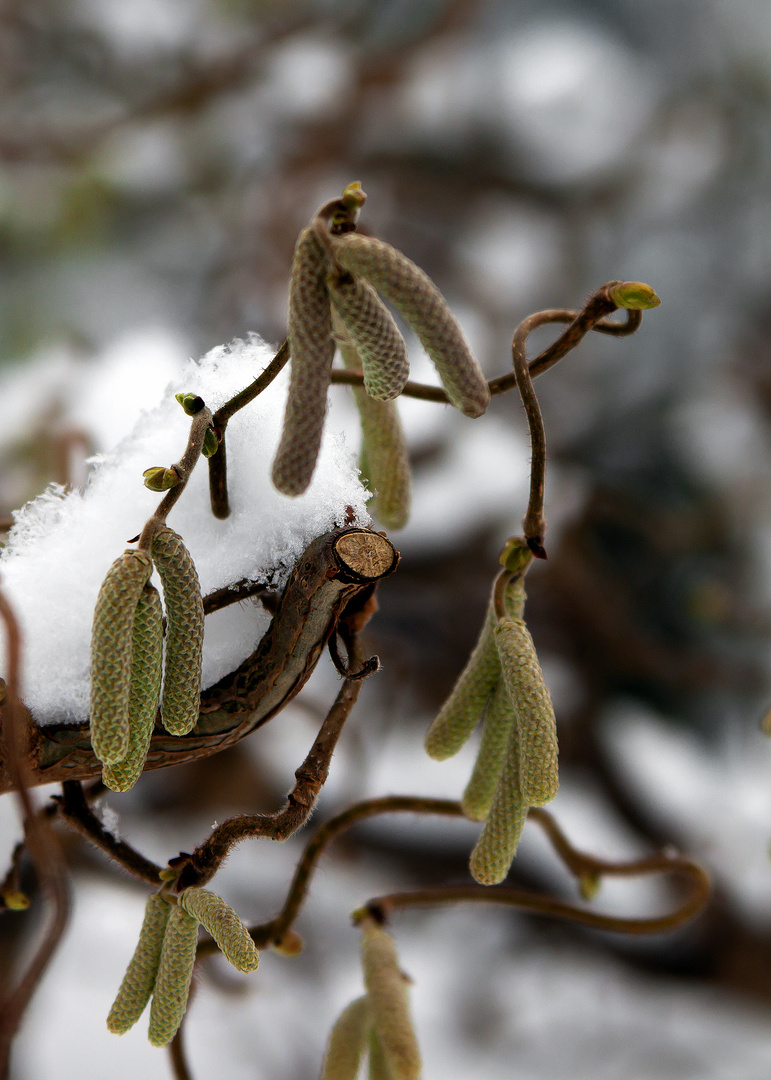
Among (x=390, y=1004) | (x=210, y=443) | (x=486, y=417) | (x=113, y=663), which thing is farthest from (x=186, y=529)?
(x=486, y=417)

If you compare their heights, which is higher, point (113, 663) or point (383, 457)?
point (383, 457)

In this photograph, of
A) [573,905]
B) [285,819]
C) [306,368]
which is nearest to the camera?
[306,368]

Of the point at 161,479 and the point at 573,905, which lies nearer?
the point at 161,479

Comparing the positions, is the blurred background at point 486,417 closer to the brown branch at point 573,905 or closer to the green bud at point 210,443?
the brown branch at point 573,905

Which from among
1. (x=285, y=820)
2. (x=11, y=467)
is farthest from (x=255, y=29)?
(x=285, y=820)

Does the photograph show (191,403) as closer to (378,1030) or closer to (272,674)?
(272,674)

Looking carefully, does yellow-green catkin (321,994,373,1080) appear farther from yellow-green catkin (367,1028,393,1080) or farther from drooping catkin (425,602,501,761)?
drooping catkin (425,602,501,761)
